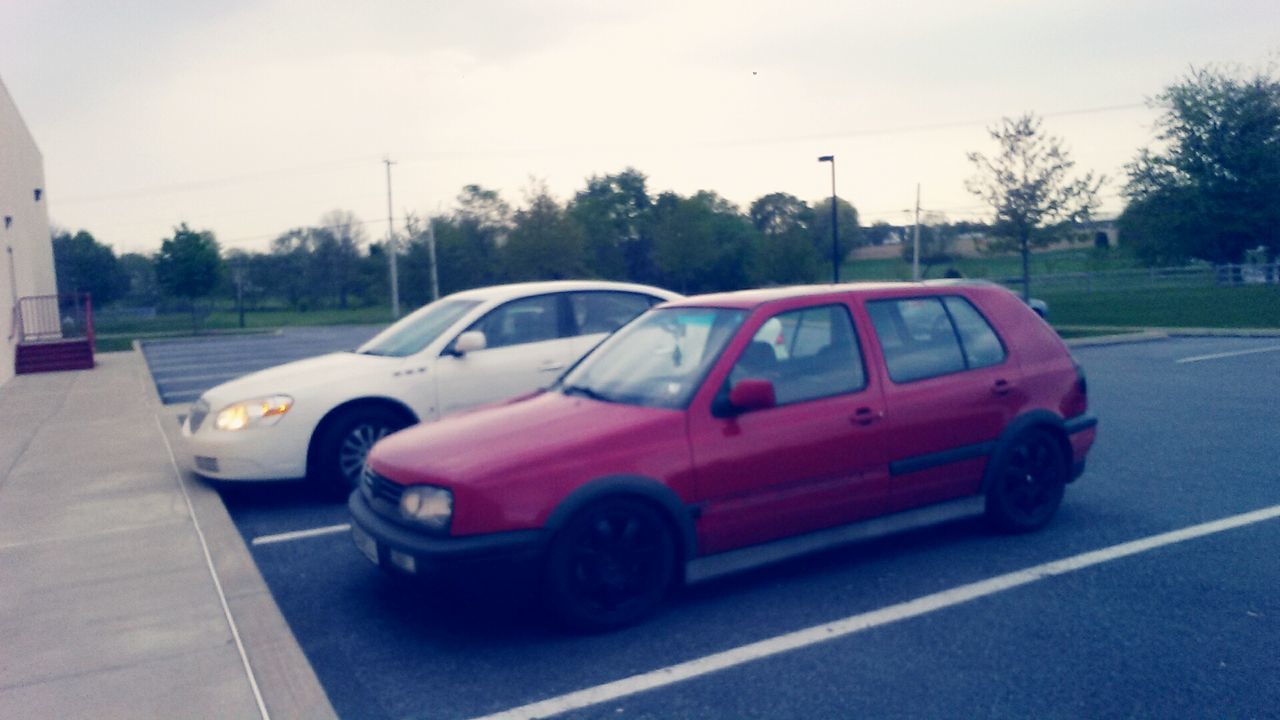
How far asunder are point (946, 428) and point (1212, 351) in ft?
45.0

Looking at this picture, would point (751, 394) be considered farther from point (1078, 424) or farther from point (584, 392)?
point (1078, 424)

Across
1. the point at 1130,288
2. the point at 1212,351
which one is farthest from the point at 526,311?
the point at 1130,288

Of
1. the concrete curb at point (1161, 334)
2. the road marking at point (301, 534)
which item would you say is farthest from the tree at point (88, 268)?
the road marking at point (301, 534)

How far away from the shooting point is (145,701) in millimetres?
3930

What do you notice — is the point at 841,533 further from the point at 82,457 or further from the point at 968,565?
the point at 82,457

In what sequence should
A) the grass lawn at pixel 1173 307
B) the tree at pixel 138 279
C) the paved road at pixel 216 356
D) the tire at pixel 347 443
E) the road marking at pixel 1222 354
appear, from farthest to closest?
the tree at pixel 138 279
the grass lawn at pixel 1173 307
the paved road at pixel 216 356
the road marking at pixel 1222 354
the tire at pixel 347 443

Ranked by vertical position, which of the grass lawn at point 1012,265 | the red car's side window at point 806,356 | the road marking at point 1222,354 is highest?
the grass lawn at point 1012,265

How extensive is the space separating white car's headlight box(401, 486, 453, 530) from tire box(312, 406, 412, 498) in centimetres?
290

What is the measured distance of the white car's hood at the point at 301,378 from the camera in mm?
7348

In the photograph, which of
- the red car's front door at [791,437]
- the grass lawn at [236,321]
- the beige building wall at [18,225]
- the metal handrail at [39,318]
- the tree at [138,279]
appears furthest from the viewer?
the tree at [138,279]

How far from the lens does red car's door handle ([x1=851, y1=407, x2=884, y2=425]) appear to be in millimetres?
5188

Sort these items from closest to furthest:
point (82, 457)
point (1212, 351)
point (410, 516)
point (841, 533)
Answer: point (410, 516), point (841, 533), point (82, 457), point (1212, 351)

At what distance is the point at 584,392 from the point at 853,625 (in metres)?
1.81

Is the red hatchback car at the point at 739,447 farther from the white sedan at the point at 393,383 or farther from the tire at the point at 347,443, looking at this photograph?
the tire at the point at 347,443
